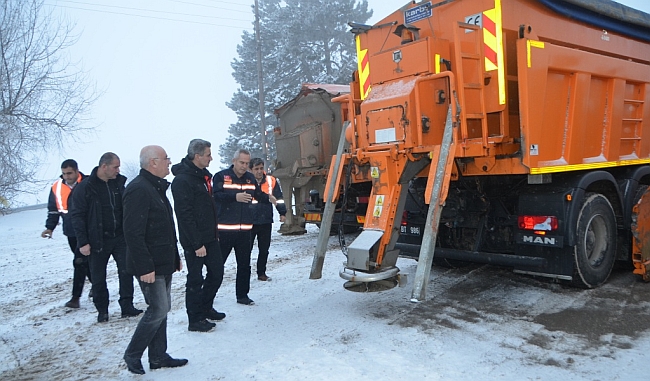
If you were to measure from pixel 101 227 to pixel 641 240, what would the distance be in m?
5.87

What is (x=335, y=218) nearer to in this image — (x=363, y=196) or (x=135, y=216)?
(x=363, y=196)

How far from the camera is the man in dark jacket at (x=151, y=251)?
3.43m

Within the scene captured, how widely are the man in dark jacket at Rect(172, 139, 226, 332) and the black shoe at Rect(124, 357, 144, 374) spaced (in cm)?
86

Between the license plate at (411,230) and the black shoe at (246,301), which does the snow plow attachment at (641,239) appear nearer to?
the license plate at (411,230)

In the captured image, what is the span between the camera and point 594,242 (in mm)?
5137

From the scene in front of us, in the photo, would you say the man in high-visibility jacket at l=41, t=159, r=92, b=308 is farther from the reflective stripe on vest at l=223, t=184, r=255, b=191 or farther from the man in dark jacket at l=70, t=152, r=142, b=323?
the reflective stripe on vest at l=223, t=184, r=255, b=191

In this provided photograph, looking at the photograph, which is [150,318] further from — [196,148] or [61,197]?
[61,197]

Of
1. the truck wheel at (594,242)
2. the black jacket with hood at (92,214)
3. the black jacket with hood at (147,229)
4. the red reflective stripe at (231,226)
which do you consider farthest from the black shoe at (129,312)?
the truck wheel at (594,242)

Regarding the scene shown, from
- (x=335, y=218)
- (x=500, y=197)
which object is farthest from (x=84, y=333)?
(x=500, y=197)

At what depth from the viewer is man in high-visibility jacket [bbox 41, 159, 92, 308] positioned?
5.50 m

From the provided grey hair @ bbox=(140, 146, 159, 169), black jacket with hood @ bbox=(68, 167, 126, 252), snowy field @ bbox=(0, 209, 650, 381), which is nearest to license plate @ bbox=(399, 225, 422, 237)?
snowy field @ bbox=(0, 209, 650, 381)

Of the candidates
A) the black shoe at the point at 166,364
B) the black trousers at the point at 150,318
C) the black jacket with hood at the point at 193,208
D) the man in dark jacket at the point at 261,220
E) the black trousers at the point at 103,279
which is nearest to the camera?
the black trousers at the point at 150,318

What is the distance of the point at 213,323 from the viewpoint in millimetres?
4555

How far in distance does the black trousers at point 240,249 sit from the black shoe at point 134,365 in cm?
164
